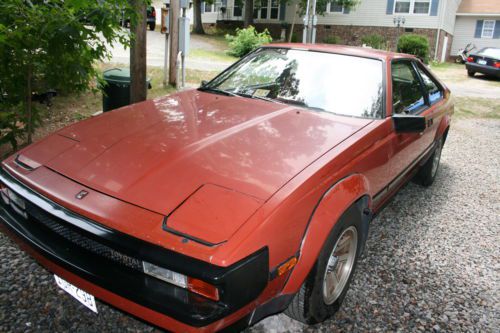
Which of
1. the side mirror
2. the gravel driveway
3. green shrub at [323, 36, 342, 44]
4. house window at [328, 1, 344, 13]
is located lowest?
the gravel driveway

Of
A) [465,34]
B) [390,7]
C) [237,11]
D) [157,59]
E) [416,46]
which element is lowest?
[157,59]

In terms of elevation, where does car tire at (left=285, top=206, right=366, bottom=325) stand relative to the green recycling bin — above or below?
below

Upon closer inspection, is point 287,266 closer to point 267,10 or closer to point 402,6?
point 402,6

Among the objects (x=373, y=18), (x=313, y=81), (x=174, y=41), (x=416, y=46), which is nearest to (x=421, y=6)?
(x=373, y=18)

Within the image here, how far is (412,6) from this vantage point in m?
23.1

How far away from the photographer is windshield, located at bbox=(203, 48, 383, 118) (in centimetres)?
304

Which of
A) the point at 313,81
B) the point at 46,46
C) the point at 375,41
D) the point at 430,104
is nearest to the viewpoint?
the point at 313,81

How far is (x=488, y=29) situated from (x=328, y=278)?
28.9 m

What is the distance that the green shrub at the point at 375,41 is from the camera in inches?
903

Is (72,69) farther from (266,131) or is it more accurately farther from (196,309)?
(196,309)

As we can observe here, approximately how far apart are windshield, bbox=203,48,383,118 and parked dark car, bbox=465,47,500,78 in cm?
1523

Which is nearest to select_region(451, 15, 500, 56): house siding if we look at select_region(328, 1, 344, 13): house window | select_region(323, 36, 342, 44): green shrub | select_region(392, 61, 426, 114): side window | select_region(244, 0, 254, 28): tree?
select_region(328, 1, 344, 13): house window

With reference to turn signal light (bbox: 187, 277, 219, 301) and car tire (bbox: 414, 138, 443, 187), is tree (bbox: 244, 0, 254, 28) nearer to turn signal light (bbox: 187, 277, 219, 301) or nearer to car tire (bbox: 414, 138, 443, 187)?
car tire (bbox: 414, 138, 443, 187)

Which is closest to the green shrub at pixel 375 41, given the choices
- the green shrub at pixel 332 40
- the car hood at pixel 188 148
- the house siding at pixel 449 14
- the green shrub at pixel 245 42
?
the green shrub at pixel 332 40
